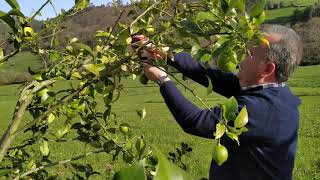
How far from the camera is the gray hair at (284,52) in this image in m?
2.95

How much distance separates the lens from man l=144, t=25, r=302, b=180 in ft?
8.65

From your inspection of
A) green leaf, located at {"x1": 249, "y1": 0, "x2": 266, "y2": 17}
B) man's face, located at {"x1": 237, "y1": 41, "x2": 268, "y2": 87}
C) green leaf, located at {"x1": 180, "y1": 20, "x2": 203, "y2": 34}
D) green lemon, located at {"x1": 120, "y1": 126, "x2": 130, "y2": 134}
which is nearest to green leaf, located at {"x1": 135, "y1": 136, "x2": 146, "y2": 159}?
green lemon, located at {"x1": 120, "y1": 126, "x2": 130, "y2": 134}

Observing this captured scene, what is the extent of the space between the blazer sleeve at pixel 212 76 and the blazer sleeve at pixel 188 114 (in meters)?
0.40

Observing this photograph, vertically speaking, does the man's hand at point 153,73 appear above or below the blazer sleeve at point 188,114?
above

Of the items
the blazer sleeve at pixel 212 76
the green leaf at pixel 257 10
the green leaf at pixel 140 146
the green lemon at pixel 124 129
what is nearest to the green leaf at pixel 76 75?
the green leaf at pixel 140 146

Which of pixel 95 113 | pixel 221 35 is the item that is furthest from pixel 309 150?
pixel 221 35

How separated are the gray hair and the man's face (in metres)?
0.04

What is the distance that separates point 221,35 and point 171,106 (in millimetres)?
1415

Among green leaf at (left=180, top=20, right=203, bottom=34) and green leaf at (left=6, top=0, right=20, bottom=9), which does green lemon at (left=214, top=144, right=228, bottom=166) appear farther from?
green leaf at (left=6, top=0, right=20, bottom=9)

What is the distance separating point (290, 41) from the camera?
304 centimetres

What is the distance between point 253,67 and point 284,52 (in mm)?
189

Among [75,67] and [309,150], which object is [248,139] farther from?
[309,150]

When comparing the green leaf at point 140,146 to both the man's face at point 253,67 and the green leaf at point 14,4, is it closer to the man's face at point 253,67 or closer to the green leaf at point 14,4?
the green leaf at point 14,4

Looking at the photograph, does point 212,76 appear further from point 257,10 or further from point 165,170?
point 165,170
